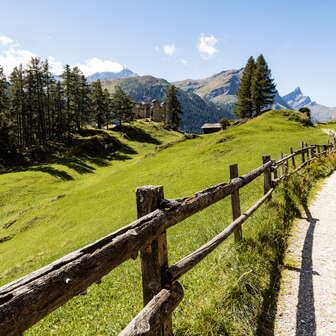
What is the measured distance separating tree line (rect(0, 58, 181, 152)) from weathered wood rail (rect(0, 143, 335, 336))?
59316 millimetres

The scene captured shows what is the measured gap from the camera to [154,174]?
101ft

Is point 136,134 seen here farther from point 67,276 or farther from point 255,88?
point 67,276

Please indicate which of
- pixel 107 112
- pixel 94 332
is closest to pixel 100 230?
pixel 94 332

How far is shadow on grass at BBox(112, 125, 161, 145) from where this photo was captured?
73.5 m

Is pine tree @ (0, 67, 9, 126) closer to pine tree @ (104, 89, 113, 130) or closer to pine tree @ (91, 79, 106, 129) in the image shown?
pine tree @ (91, 79, 106, 129)

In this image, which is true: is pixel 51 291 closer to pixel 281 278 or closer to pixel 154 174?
pixel 281 278

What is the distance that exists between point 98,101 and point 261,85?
46159 mm

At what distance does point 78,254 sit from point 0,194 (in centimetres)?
3891

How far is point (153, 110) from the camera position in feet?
403

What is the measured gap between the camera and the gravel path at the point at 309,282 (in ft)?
15.0

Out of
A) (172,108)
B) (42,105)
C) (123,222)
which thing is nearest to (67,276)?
(123,222)

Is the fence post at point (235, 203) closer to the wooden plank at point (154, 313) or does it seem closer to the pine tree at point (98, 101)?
the wooden plank at point (154, 313)

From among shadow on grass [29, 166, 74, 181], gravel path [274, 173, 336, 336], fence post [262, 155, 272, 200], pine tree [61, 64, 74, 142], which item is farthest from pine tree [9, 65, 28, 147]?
gravel path [274, 173, 336, 336]

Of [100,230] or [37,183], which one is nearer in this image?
[100,230]
